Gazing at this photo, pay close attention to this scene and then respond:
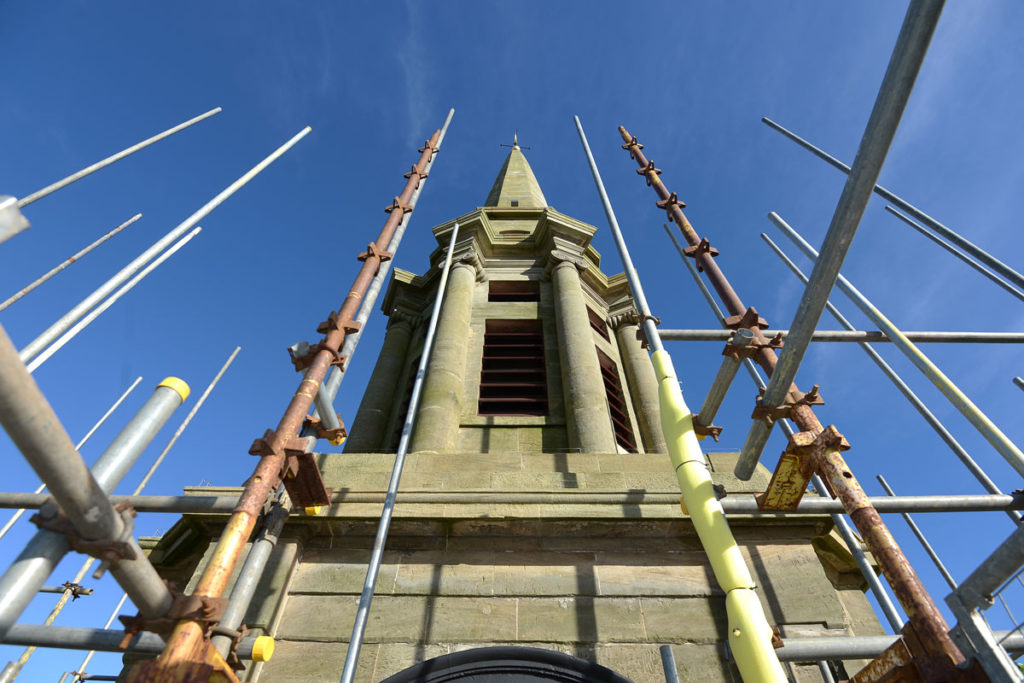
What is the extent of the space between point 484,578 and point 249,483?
3230 millimetres

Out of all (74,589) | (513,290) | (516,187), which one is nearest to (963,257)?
(513,290)

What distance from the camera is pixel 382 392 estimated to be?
645 inches

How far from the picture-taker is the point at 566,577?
22.9 ft

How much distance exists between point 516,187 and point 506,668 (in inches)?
1181

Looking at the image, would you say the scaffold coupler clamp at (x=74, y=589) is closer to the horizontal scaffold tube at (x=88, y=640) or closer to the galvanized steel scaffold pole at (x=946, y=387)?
the horizontal scaffold tube at (x=88, y=640)

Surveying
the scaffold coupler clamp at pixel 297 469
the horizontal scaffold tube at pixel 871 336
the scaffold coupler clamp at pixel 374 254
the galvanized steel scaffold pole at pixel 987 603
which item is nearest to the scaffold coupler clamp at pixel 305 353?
the scaffold coupler clamp at pixel 297 469

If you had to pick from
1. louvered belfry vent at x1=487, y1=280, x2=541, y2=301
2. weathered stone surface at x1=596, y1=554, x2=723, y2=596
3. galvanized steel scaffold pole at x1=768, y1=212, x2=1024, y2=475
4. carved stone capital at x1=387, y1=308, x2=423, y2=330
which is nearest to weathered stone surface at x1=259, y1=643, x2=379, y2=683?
weathered stone surface at x1=596, y1=554, x2=723, y2=596

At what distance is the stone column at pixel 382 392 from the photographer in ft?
48.9

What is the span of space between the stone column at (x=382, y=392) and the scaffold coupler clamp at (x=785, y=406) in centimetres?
1084

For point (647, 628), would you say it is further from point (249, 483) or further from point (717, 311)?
point (717, 311)

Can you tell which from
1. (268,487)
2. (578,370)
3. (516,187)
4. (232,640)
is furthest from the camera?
(516,187)

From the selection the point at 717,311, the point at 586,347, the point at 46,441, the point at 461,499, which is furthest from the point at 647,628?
the point at 586,347

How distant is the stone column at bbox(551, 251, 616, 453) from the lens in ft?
39.2

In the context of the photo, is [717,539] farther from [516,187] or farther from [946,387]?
[516,187]
